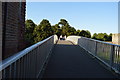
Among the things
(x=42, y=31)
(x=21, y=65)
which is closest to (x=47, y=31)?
(x=42, y=31)

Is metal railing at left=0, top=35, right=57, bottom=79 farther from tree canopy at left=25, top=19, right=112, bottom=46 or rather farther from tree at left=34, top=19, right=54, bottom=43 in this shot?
tree at left=34, top=19, right=54, bottom=43

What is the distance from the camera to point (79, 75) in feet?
20.2

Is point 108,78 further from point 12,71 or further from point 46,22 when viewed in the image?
point 46,22

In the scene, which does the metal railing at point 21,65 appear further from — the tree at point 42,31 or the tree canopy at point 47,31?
the tree at point 42,31

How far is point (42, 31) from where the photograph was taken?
5612 centimetres

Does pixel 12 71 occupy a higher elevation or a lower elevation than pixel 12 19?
lower

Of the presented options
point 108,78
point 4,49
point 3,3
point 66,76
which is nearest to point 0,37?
point 4,49

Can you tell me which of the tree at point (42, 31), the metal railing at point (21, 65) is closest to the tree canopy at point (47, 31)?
the tree at point (42, 31)

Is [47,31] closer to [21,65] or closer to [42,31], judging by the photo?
[42,31]

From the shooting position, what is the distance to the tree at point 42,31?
55.0 m

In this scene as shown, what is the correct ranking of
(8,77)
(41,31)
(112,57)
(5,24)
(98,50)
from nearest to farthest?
1. (8,77)
2. (112,57)
3. (5,24)
4. (98,50)
5. (41,31)

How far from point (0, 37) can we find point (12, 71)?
14.8 ft

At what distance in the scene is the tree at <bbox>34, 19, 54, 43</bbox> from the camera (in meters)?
55.0

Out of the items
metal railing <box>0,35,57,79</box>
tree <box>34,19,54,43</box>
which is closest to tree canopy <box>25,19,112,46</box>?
tree <box>34,19,54,43</box>
